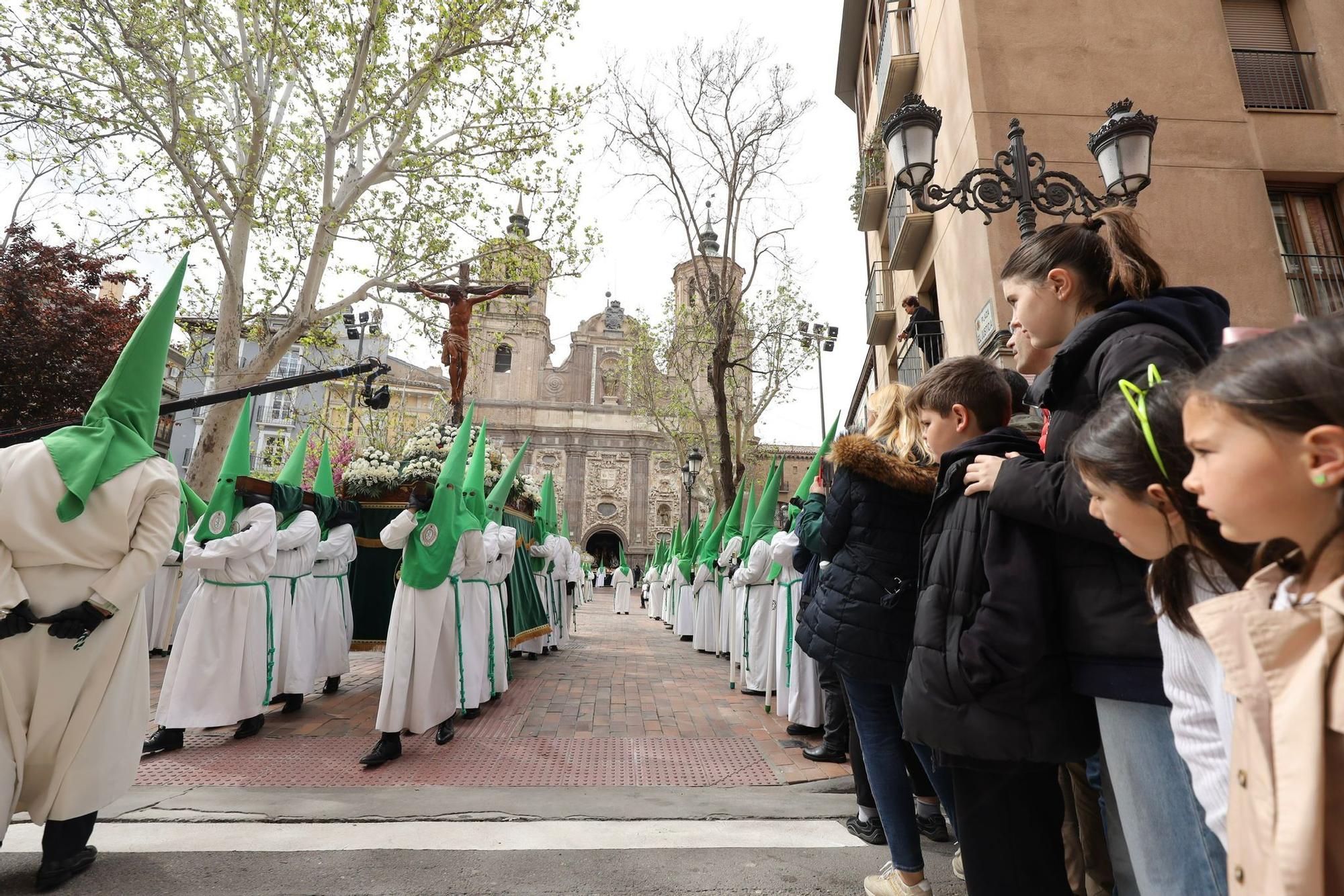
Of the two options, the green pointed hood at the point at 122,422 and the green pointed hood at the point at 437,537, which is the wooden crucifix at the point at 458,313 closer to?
the green pointed hood at the point at 437,537

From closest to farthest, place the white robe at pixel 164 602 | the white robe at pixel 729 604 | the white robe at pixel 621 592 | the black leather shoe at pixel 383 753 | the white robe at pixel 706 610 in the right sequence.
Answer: the black leather shoe at pixel 383 753
the white robe at pixel 729 604
the white robe at pixel 164 602
the white robe at pixel 706 610
the white robe at pixel 621 592

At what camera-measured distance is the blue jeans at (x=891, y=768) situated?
2512 millimetres

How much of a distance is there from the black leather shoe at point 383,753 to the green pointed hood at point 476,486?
1.87 m

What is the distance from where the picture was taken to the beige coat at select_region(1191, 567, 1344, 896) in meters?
0.89

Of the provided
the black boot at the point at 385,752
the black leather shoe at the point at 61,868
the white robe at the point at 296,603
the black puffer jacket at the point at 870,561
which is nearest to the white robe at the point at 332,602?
the white robe at the point at 296,603

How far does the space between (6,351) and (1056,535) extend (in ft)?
54.4

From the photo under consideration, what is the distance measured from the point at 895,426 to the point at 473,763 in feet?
12.2

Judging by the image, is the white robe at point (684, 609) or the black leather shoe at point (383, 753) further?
the white robe at point (684, 609)

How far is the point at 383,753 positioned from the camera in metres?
4.73

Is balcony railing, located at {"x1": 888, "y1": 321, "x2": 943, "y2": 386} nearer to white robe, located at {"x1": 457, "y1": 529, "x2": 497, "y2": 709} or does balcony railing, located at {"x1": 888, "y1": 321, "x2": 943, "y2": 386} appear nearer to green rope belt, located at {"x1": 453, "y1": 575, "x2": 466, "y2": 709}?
white robe, located at {"x1": 457, "y1": 529, "x2": 497, "y2": 709}

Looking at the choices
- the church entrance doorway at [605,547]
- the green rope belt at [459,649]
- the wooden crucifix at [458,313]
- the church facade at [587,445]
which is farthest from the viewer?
the church entrance doorway at [605,547]

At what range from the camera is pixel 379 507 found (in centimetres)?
796

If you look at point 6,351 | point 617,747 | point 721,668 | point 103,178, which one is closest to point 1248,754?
point 617,747

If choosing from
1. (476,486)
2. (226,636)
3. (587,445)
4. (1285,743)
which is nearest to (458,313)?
(476,486)
